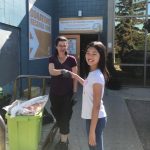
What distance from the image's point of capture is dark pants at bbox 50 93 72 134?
4.95 meters

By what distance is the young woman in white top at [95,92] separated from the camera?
3.43 metres

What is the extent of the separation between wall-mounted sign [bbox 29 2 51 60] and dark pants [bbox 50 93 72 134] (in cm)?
593

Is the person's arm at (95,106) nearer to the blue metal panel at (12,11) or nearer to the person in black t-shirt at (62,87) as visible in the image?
the person in black t-shirt at (62,87)

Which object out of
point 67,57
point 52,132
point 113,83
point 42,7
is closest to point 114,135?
point 52,132

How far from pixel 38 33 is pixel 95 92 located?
8483 mm

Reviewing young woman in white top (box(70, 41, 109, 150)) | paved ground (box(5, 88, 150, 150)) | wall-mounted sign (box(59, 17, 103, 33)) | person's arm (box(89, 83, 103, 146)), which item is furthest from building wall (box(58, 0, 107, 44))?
person's arm (box(89, 83, 103, 146))

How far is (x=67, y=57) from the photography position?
4.94 m

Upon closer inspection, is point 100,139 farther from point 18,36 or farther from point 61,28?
point 61,28

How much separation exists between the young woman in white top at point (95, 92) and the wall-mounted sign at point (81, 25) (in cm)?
980

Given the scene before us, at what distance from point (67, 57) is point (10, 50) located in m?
4.63

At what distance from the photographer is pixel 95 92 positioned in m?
3.42

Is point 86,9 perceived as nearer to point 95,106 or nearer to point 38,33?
point 38,33

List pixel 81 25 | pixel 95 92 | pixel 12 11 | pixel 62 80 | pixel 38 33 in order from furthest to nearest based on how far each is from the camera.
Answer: pixel 81 25
pixel 38 33
pixel 12 11
pixel 62 80
pixel 95 92

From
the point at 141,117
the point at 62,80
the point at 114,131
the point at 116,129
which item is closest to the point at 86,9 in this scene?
the point at 141,117
